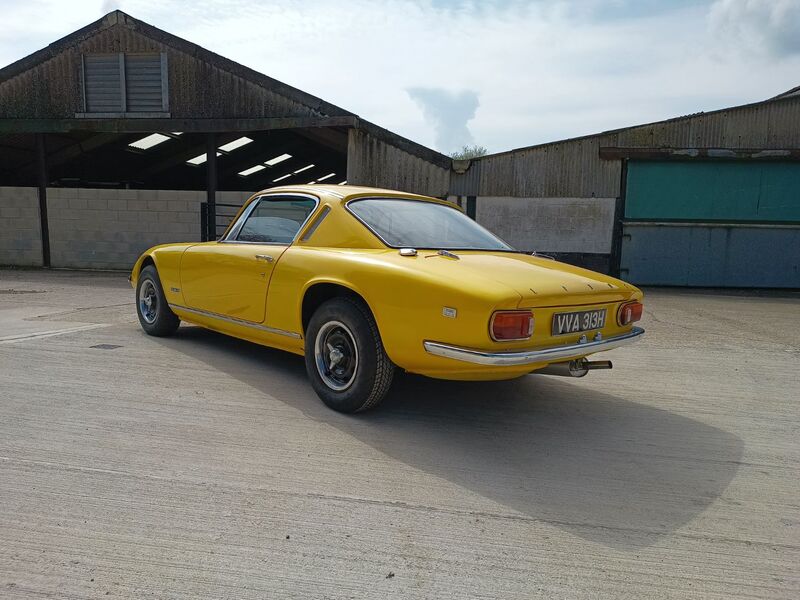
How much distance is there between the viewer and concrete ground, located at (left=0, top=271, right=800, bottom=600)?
6.44 feet

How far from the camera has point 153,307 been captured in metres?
5.59

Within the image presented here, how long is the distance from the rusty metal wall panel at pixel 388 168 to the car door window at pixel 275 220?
774 cm

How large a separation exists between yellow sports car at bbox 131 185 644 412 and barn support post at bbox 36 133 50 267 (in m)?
11.7

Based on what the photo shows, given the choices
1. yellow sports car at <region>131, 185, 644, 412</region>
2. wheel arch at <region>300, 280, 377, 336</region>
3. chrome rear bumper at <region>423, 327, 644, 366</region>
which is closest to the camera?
chrome rear bumper at <region>423, 327, 644, 366</region>

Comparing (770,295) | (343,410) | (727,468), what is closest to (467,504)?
(343,410)

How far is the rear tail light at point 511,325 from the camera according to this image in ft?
9.29

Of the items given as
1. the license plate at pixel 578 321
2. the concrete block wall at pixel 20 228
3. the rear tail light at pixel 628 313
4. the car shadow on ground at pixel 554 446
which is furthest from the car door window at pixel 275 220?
the concrete block wall at pixel 20 228

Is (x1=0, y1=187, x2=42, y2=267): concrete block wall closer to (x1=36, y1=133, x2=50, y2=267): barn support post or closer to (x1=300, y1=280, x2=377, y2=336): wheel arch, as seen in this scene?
(x1=36, y1=133, x2=50, y2=267): barn support post

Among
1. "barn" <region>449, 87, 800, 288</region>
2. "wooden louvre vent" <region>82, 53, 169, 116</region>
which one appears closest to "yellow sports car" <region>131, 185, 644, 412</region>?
"barn" <region>449, 87, 800, 288</region>

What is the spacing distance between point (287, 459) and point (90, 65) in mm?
13800

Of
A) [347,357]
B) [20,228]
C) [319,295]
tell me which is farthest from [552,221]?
[20,228]

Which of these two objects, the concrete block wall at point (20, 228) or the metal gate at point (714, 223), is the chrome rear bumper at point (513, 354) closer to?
the metal gate at point (714, 223)

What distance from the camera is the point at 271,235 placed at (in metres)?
4.33

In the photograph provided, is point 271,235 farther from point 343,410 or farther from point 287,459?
point 287,459
